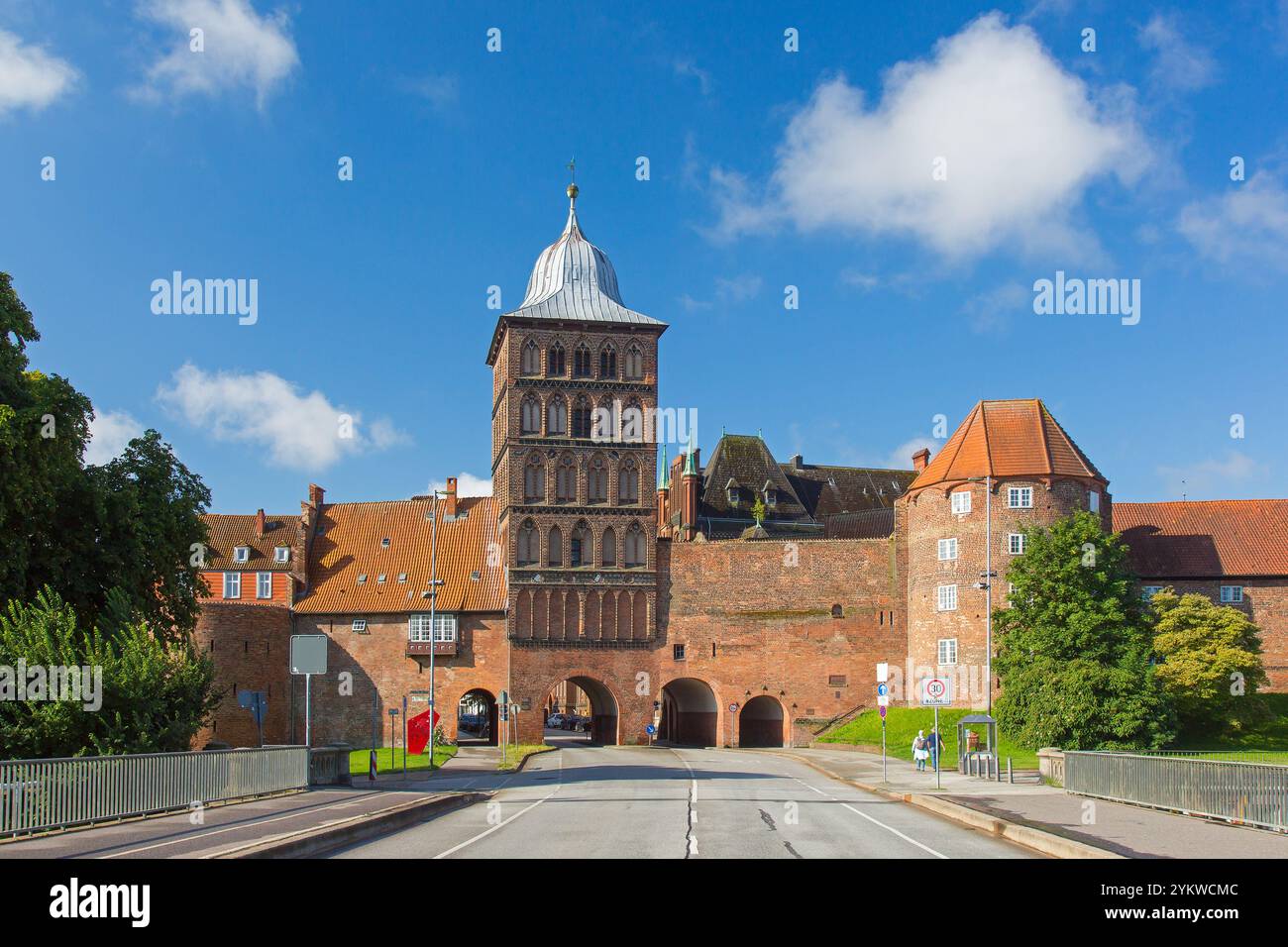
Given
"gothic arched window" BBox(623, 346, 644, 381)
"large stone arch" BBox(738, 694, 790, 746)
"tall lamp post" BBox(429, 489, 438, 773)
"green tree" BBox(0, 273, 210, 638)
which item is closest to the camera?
"green tree" BBox(0, 273, 210, 638)

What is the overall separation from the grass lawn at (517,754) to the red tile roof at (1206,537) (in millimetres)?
32484

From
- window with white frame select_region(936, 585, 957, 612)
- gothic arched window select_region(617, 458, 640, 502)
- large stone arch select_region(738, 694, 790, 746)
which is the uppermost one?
gothic arched window select_region(617, 458, 640, 502)

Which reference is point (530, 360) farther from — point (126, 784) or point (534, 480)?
point (126, 784)

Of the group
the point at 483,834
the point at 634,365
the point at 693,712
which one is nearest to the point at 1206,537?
the point at 693,712

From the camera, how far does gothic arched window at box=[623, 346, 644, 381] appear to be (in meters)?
74.2

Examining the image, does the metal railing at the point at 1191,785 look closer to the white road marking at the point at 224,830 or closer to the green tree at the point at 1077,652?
the white road marking at the point at 224,830

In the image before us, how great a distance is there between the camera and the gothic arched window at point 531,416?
72812 millimetres

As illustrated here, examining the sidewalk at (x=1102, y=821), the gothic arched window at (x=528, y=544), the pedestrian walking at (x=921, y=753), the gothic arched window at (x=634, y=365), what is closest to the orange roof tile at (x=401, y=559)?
the gothic arched window at (x=528, y=544)

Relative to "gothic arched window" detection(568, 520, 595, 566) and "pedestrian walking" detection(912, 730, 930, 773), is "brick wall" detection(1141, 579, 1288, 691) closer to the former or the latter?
"pedestrian walking" detection(912, 730, 930, 773)

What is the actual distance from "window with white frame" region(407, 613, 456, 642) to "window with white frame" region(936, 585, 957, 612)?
25.1m

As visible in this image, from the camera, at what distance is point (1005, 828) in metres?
22.2

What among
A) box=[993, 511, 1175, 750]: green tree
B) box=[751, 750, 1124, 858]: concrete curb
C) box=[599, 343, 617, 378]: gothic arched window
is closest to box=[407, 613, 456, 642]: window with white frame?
box=[599, 343, 617, 378]: gothic arched window

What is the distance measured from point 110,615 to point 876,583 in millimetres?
46837
